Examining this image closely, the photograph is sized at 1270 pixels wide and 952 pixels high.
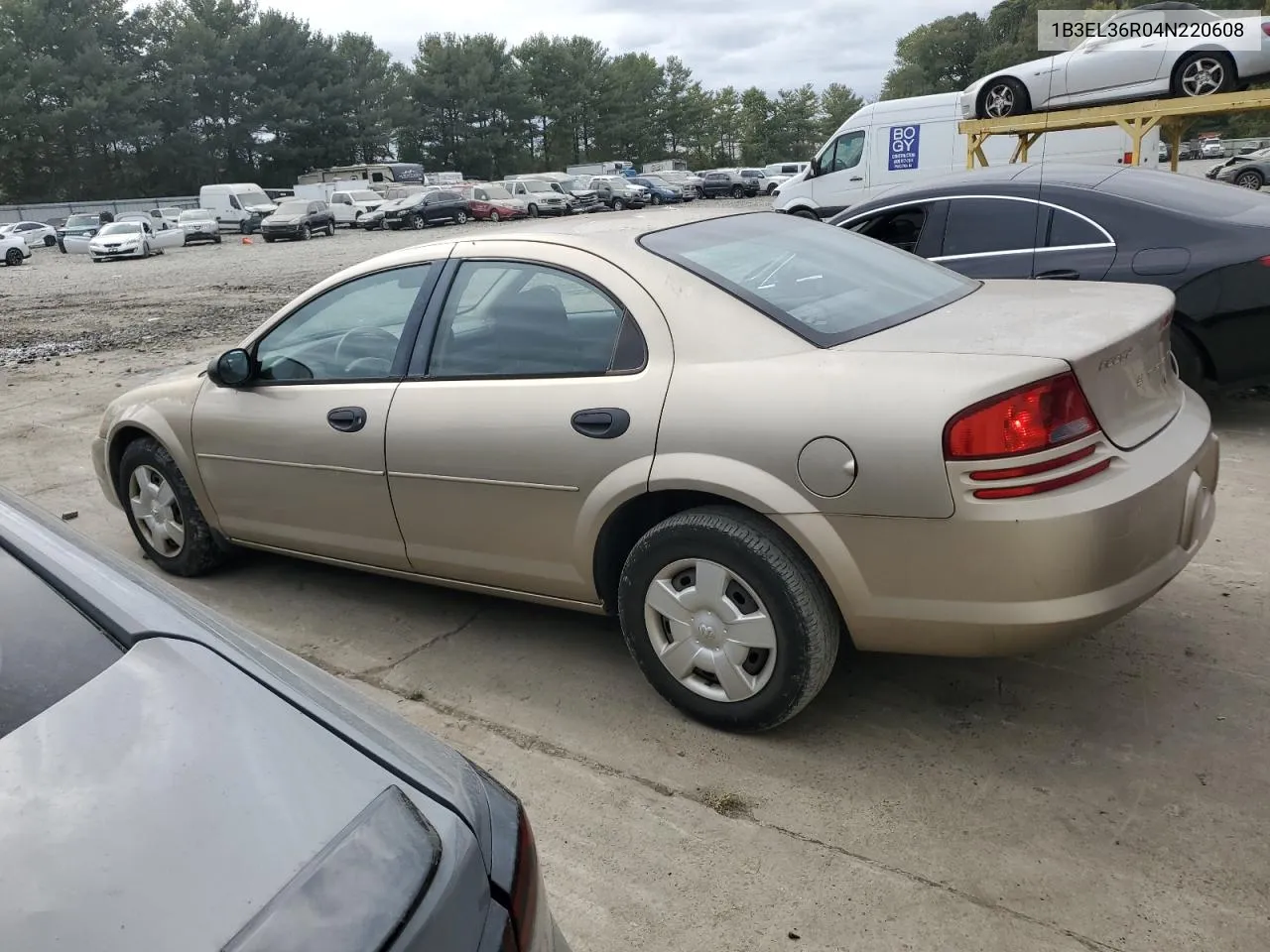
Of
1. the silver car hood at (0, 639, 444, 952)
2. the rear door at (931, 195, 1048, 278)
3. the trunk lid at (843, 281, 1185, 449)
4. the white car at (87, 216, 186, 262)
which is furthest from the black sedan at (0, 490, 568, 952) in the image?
the white car at (87, 216, 186, 262)

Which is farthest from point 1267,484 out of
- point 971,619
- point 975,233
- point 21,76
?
point 21,76

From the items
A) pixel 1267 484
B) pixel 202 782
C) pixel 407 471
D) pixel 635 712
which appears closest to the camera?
pixel 202 782

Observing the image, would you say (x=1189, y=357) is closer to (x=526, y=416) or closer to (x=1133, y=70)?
(x=526, y=416)

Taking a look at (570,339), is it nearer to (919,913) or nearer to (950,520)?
(950,520)

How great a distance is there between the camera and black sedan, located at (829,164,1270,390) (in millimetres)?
5270

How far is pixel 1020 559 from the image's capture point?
2490 mm

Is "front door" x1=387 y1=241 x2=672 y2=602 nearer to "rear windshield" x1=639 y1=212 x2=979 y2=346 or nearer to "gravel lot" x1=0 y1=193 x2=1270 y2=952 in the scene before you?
"rear windshield" x1=639 y1=212 x2=979 y2=346

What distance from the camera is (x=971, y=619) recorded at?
8.57 ft

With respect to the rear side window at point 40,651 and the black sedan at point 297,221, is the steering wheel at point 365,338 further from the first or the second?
the black sedan at point 297,221

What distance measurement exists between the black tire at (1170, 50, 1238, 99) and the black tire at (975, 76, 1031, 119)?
1812 mm

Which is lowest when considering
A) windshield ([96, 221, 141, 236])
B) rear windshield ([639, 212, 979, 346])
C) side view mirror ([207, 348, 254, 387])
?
windshield ([96, 221, 141, 236])

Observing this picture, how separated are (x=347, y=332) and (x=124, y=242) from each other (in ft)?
100

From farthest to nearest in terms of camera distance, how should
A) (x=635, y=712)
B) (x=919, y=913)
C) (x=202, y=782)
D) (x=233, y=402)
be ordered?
1. (x=233, y=402)
2. (x=635, y=712)
3. (x=919, y=913)
4. (x=202, y=782)

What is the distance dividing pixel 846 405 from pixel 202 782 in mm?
1890
